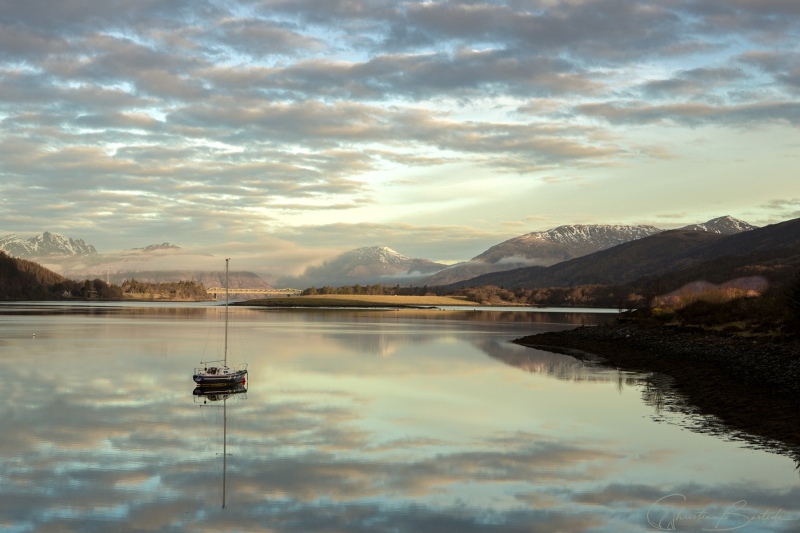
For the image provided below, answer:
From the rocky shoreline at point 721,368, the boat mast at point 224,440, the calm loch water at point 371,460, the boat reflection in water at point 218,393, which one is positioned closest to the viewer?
the calm loch water at point 371,460

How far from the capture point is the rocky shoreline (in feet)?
88.7

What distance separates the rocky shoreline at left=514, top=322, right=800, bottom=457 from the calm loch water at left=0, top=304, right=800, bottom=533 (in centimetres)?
254

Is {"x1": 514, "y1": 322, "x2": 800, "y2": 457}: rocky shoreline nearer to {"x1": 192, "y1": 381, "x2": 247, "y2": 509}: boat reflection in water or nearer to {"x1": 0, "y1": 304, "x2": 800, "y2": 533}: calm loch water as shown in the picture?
{"x1": 0, "y1": 304, "x2": 800, "y2": 533}: calm loch water

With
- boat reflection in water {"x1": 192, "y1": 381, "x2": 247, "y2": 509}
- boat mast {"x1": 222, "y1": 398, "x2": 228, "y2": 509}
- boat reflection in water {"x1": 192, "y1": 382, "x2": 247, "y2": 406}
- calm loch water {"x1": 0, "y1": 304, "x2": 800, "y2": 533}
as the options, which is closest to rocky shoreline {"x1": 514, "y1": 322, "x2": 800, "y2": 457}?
calm loch water {"x1": 0, "y1": 304, "x2": 800, "y2": 533}

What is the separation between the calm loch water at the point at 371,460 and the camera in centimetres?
1597

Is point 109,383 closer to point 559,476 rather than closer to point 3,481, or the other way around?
point 3,481

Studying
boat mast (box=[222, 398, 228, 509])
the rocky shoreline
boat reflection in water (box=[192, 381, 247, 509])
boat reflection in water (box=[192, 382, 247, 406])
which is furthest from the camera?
boat reflection in water (box=[192, 382, 247, 406])

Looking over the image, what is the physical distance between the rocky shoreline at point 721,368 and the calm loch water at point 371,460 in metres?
2.54

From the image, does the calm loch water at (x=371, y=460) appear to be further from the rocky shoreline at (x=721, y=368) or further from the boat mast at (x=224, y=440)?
the rocky shoreline at (x=721, y=368)

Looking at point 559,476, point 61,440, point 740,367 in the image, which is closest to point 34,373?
point 61,440

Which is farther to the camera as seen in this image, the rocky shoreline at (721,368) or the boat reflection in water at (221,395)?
the boat reflection in water at (221,395)

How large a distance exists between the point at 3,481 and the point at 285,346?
48.0 metres

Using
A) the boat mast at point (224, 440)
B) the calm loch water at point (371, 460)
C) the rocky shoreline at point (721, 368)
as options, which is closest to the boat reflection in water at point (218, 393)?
the calm loch water at point (371, 460)

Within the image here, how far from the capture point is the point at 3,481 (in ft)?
59.7
